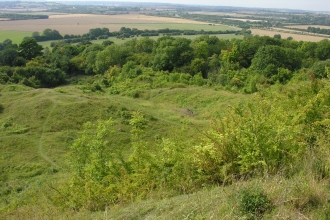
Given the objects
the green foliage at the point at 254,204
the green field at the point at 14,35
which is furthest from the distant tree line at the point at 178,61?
the green foliage at the point at 254,204

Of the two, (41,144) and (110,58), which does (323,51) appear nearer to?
(110,58)

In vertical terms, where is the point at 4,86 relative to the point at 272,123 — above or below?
below

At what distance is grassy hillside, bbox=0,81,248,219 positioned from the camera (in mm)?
16384

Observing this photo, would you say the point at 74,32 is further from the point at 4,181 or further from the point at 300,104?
the point at 300,104

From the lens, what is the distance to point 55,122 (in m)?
23.5

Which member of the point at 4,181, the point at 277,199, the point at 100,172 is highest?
the point at 277,199

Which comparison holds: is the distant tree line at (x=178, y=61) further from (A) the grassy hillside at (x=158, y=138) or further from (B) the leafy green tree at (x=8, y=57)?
(A) the grassy hillside at (x=158, y=138)

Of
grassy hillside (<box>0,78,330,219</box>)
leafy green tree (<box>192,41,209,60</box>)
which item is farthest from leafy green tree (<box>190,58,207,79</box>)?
grassy hillside (<box>0,78,330,219</box>)

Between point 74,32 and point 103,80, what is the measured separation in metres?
43.1

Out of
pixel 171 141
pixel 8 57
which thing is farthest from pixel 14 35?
pixel 171 141

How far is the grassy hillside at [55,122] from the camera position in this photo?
16.4 m

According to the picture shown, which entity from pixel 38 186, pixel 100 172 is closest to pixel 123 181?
pixel 100 172

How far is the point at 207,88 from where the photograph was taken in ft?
116

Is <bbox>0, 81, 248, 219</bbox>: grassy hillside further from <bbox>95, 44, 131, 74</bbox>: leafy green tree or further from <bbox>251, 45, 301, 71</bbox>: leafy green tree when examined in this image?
<bbox>95, 44, 131, 74</bbox>: leafy green tree
